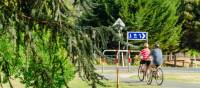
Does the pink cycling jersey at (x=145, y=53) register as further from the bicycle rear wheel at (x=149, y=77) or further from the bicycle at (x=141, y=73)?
the bicycle at (x=141, y=73)

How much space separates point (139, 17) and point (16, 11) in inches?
1908

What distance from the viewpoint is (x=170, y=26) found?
5819 cm

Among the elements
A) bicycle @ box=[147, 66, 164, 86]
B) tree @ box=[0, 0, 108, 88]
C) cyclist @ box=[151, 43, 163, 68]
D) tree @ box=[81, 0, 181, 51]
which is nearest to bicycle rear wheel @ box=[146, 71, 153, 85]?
bicycle @ box=[147, 66, 164, 86]

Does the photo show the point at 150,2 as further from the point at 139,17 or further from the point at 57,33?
the point at 57,33

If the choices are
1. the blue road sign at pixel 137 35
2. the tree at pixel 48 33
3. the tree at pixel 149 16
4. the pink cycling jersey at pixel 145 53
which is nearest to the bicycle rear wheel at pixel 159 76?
the pink cycling jersey at pixel 145 53

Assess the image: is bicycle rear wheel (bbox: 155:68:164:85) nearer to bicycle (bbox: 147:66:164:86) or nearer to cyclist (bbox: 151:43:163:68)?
bicycle (bbox: 147:66:164:86)

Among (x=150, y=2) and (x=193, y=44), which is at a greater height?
(x=150, y=2)

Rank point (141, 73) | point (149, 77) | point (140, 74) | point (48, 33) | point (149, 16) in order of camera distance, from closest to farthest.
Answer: point (48, 33)
point (149, 77)
point (141, 73)
point (140, 74)
point (149, 16)

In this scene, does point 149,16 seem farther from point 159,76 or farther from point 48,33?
point 48,33

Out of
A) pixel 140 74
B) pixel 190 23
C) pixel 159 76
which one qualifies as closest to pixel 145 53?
pixel 159 76

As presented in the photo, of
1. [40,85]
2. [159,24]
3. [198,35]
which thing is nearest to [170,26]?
[159,24]

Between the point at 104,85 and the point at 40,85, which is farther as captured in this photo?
the point at 40,85

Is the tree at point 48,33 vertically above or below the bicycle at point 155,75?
above

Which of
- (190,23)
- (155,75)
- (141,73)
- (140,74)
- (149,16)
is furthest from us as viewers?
(190,23)
